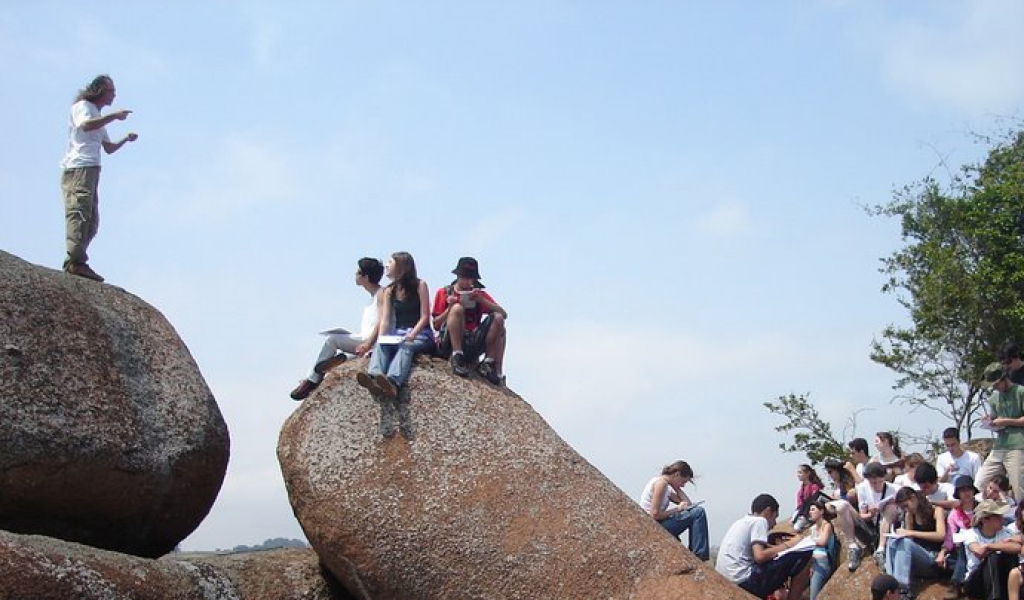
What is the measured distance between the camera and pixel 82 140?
12.4 meters

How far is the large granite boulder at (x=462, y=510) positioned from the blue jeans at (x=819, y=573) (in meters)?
3.66

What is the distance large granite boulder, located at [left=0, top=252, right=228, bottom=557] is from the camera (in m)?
10.5

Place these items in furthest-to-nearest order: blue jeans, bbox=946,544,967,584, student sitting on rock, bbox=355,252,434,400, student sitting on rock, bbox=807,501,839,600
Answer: student sitting on rock, bbox=807,501,839,600 < blue jeans, bbox=946,544,967,584 < student sitting on rock, bbox=355,252,434,400

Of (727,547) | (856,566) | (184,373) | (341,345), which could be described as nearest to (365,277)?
(341,345)

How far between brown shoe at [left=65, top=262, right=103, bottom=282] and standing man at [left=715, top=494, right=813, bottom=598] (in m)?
6.84

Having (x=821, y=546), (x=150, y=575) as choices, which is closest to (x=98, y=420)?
(x=150, y=575)

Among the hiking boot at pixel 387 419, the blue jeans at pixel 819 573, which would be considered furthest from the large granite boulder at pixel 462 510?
the blue jeans at pixel 819 573

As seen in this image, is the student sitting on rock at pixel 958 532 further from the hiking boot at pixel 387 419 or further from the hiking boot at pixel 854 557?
the hiking boot at pixel 387 419

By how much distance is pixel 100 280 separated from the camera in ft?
40.1

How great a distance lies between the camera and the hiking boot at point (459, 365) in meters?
12.2

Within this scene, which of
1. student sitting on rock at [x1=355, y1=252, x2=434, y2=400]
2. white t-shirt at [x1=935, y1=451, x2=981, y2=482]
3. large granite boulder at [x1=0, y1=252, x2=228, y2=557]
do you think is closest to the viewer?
large granite boulder at [x1=0, y1=252, x2=228, y2=557]

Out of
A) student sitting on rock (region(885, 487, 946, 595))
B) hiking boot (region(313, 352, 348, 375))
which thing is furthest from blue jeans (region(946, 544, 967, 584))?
hiking boot (region(313, 352, 348, 375))

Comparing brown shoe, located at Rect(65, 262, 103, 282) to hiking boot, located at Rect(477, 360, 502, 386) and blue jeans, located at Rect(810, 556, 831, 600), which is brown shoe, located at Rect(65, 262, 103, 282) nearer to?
hiking boot, located at Rect(477, 360, 502, 386)

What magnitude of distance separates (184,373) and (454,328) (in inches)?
104
